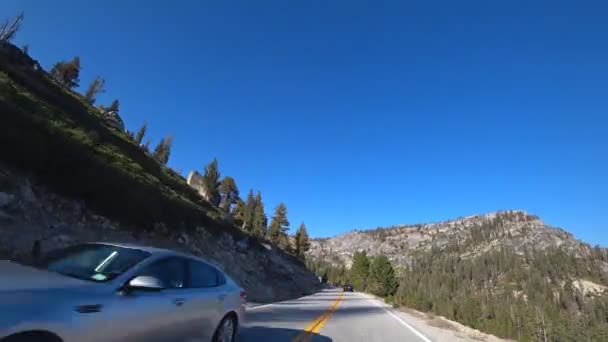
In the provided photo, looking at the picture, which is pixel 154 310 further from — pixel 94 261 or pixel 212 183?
pixel 212 183

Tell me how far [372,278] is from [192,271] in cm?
7331

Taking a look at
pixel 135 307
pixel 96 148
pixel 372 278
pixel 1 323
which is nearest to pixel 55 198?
pixel 96 148

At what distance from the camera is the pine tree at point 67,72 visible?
7218cm

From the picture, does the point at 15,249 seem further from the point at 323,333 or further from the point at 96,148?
the point at 96,148

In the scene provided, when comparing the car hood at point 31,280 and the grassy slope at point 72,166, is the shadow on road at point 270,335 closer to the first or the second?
the car hood at point 31,280

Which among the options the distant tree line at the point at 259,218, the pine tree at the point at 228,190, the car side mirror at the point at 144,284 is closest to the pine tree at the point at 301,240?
the distant tree line at the point at 259,218

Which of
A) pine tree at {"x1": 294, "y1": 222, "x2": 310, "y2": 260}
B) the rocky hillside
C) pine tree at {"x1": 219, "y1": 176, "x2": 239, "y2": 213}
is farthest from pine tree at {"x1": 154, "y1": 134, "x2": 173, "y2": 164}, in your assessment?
the rocky hillside

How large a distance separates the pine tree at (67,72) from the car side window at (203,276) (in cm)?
7793

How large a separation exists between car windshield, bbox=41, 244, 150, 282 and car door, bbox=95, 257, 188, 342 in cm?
27

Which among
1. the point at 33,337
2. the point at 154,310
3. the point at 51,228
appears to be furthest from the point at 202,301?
the point at 51,228

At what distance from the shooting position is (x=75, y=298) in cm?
395

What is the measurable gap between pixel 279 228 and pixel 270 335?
266 ft

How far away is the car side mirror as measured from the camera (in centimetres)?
465

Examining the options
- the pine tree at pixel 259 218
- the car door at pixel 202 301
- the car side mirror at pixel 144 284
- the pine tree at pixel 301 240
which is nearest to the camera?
the car side mirror at pixel 144 284
